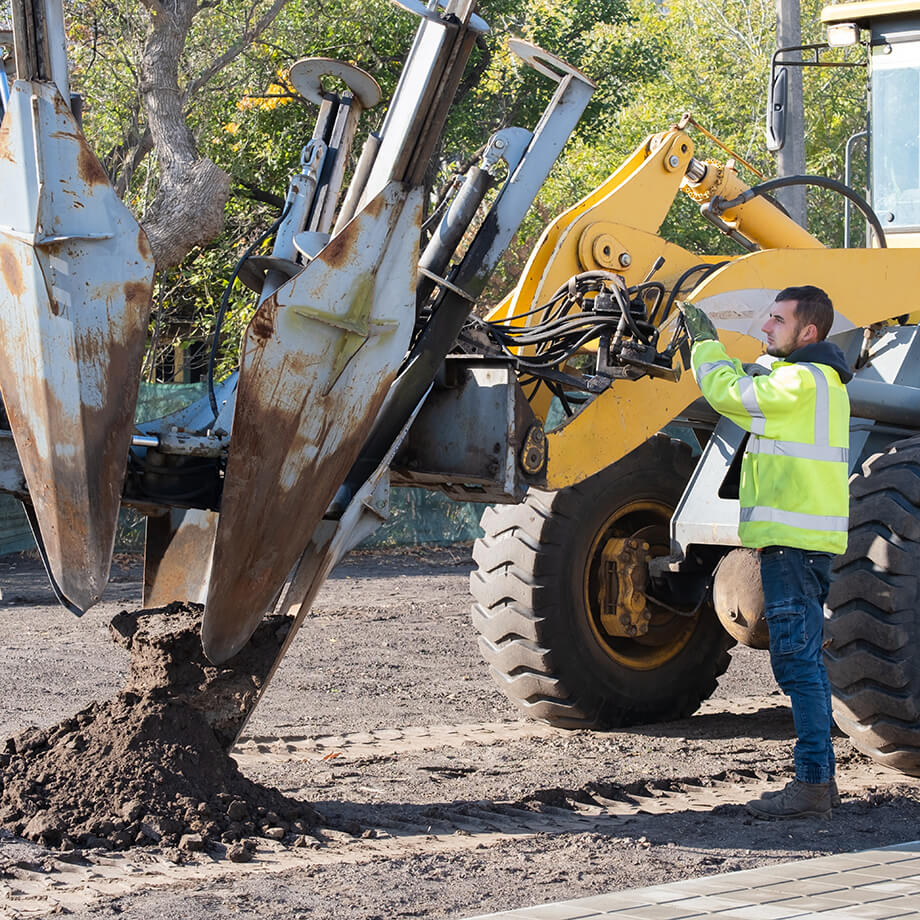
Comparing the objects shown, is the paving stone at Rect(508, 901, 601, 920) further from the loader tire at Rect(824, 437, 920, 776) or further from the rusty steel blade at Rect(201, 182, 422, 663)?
the loader tire at Rect(824, 437, 920, 776)

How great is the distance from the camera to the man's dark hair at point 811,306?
5215mm

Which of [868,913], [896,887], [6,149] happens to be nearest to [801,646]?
[896,887]

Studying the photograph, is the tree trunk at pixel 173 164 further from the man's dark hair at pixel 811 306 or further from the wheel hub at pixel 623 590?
the man's dark hair at pixel 811 306

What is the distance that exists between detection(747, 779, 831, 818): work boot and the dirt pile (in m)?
1.63

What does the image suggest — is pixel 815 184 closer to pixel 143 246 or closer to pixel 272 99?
pixel 143 246

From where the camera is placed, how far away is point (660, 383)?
5617 mm

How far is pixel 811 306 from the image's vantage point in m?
5.21

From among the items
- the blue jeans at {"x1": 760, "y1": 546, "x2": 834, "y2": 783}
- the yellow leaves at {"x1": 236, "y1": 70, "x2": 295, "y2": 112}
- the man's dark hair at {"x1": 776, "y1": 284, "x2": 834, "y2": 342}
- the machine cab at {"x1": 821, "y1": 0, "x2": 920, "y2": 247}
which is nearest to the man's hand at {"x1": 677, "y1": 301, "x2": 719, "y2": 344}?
the man's dark hair at {"x1": 776, "y1": 284, "x2": 834, "y2": 342}

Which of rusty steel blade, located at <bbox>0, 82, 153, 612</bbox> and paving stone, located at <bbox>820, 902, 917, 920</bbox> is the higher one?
rusty steel blade, located at <bbox>0, 82, 153, 612</bbox>

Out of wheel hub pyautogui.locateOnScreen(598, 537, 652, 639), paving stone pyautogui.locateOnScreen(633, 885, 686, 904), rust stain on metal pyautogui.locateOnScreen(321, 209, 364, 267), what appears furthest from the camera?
wheel hub pyautogui.locateOnScreen(598, 537, 652, 639)

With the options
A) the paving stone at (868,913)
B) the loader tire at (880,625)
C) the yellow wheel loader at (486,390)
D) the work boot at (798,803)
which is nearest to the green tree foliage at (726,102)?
the yellow wheel loader at (486,390)

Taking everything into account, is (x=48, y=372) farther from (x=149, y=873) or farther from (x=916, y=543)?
(x=916, y=543)

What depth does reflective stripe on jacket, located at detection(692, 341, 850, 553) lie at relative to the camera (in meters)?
5.05

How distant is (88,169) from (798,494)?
2.66 metres
